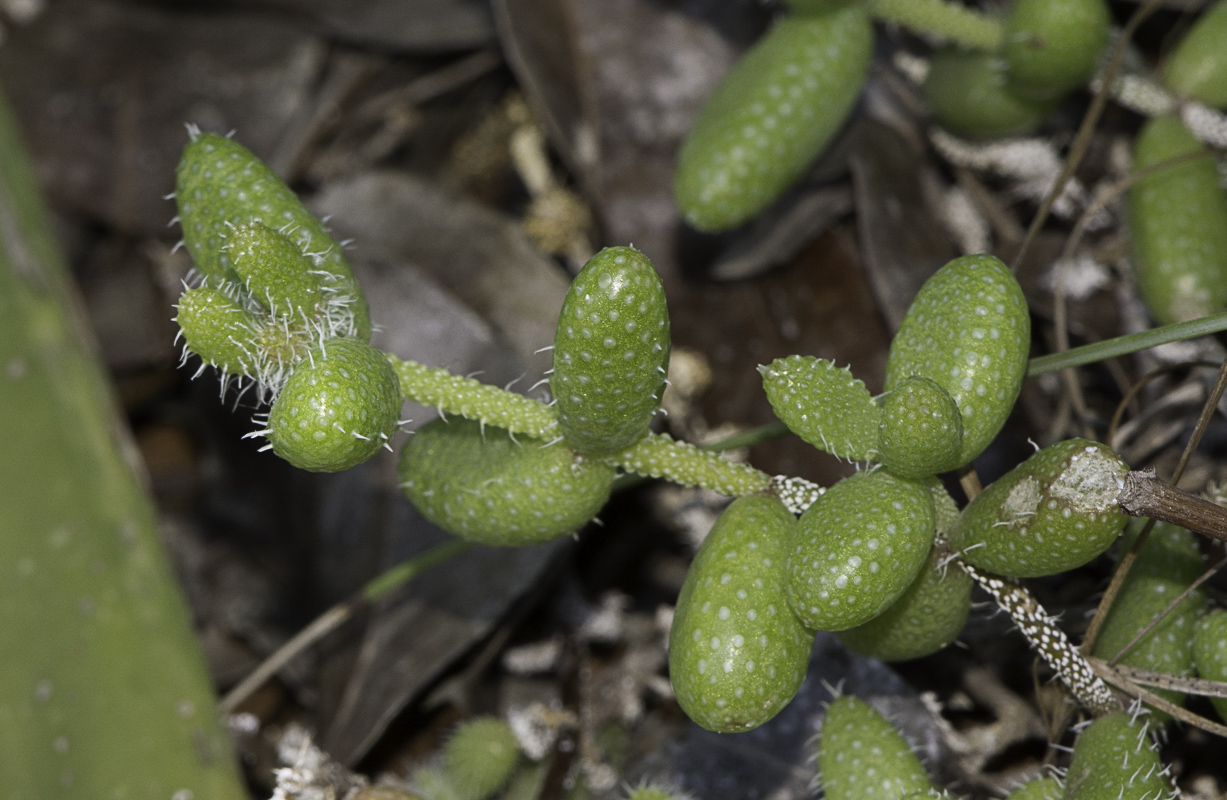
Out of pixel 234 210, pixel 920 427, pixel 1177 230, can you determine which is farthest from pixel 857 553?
pixel 1177 230

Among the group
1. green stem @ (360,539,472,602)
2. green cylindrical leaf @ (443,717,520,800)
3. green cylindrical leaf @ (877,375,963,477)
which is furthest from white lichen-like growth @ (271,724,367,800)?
green cylindrical leaf @ (877,375,963,477)

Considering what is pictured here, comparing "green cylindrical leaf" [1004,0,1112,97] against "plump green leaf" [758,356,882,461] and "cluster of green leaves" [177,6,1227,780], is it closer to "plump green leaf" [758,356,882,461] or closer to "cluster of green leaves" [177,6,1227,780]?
"cluster of green leaves" [177,6,1227,780]

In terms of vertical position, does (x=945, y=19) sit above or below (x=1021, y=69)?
above

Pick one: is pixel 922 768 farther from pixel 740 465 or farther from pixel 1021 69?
pixel 1021 69

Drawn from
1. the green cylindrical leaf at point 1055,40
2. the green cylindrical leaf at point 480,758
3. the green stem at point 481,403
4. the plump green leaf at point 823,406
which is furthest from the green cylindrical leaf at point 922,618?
the green cylindrical leaf at point 1055,40

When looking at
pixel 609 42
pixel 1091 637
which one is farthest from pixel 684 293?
pixel 1091 637

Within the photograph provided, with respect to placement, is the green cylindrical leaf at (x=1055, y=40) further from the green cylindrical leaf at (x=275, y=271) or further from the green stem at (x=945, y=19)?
the green cylindrical leaf at (x=275, y=271)
